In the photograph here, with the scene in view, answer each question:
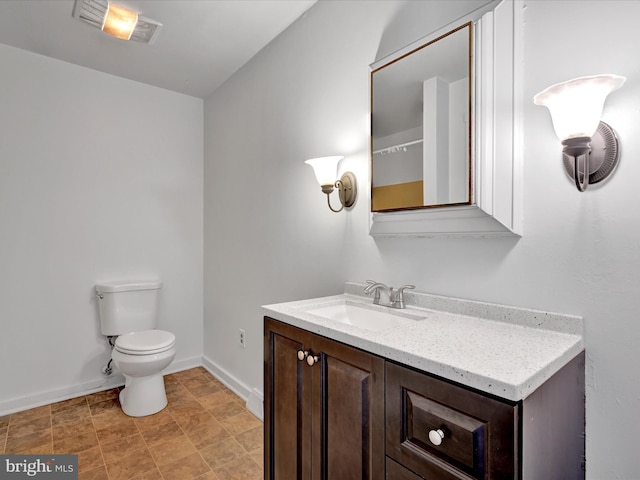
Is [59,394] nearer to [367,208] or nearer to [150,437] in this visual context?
[150,437]

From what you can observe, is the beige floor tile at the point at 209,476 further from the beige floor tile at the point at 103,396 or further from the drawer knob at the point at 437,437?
the drawer knob at the point at 437,437

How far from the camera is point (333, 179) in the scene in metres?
1.63

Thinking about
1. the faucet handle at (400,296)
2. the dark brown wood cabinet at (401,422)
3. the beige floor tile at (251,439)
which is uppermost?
the faucet handle at (400,296)

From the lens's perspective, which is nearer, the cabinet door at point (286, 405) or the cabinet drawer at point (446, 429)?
the cabinet drawer at point (446, 429)

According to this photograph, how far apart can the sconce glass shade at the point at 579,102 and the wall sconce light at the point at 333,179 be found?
870mm

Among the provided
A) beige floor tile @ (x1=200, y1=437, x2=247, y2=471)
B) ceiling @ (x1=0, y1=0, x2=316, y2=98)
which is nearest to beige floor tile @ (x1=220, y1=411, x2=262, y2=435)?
beige floor tile @ (x1=200, y1=437, x2=247, y2=471)

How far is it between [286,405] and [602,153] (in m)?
1.23

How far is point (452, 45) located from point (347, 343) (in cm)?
106

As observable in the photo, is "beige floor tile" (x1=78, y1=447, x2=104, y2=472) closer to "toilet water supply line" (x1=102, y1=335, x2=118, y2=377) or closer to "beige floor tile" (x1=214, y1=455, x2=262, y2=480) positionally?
"beige floor tile" (x1=214, y1=455, x2=262, y2=480)

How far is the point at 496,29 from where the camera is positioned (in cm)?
108

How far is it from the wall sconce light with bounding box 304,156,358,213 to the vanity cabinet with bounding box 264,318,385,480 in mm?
683

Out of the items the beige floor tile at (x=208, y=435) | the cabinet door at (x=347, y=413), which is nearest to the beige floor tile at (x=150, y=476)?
the beige floor tile at (x=208, y=435)

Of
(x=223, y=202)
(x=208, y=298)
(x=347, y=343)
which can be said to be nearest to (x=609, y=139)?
(x=347, y=343)

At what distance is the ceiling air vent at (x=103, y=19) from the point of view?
183cm
